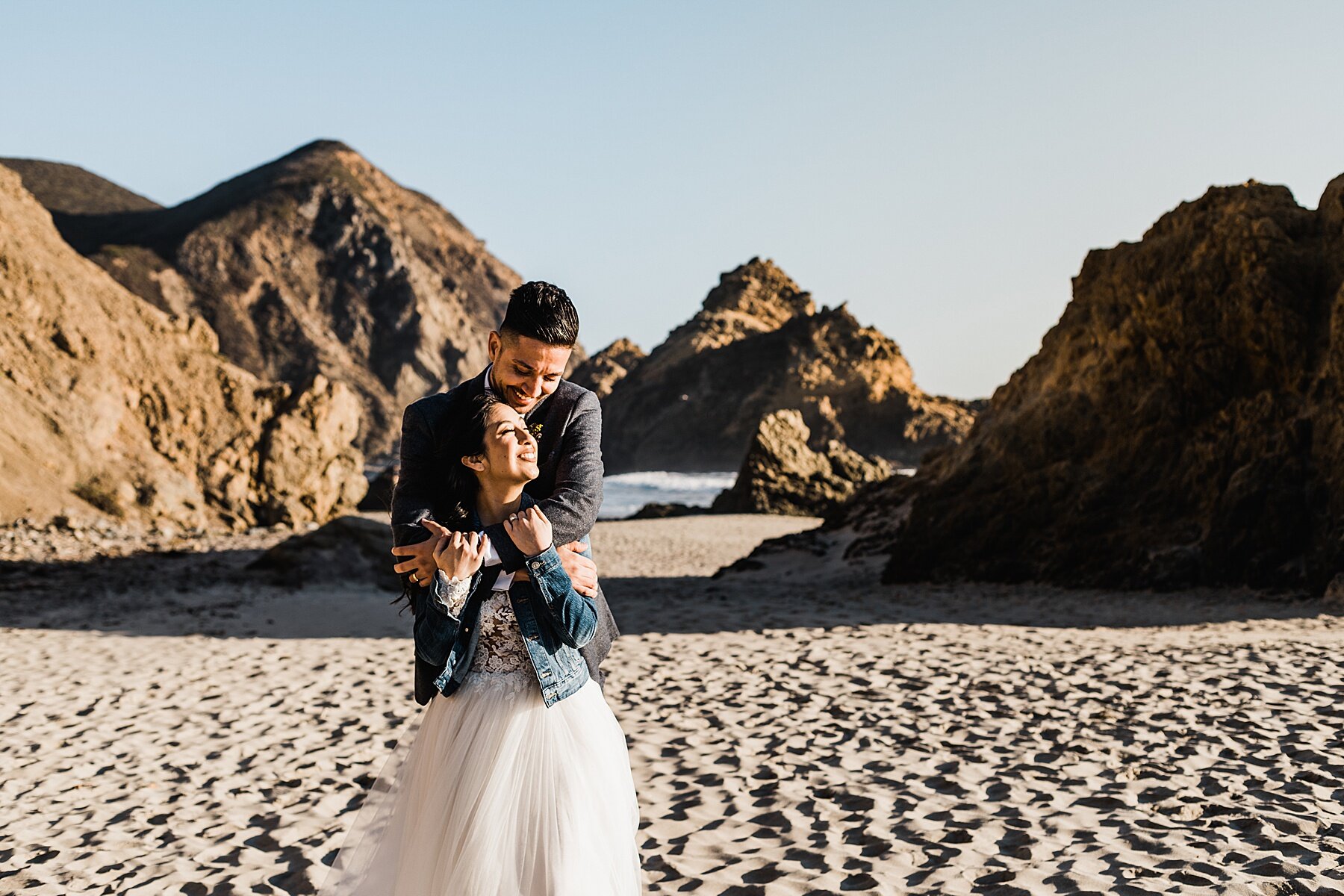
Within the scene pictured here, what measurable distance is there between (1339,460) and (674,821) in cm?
1062

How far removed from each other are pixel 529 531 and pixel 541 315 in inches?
22.7

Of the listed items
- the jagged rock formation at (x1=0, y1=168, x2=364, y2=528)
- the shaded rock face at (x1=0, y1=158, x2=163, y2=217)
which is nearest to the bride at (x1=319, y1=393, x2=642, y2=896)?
the jagged rock formation at (x1=0, y1=168, x2=364, y2=528)

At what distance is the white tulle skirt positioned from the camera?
101 inches

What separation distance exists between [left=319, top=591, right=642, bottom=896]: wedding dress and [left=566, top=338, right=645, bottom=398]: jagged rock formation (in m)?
103

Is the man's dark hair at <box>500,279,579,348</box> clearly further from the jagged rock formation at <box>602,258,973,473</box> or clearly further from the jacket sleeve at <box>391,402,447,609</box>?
the jagged rock formation at <box>602,258,973,473</box>

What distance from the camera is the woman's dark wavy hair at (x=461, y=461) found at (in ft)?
8.32

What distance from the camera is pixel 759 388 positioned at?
82250mm

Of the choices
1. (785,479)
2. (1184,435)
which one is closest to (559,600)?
(1184,435)

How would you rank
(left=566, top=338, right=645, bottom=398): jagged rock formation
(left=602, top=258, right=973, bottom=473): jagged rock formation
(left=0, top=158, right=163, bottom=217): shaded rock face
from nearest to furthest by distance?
1. (left=602, top=258, right=973, bottom=473): jagged rock formation
2. (left=566, top=338, right=645, bottom=398): jagged rock formation
3. (left=0, top=158, right=163, bottom=217): shaded rock face

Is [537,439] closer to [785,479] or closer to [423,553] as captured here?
[423,553]

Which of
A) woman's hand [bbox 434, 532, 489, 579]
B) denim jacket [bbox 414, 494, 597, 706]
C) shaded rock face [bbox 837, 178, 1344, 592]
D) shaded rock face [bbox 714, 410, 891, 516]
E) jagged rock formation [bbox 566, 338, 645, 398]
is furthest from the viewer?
jagged rock formation [bbox 566, 338, 645, 398]

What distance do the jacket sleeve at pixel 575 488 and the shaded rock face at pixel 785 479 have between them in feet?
96.3

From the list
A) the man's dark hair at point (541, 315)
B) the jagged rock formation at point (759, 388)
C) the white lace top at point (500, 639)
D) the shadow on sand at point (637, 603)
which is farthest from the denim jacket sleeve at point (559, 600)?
the jagged rock formation at point (759, 388)

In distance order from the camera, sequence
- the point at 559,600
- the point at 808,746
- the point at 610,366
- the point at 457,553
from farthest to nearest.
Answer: the point at 610,366, the point at 808,746, the point at 559,600, the point at 457,553
